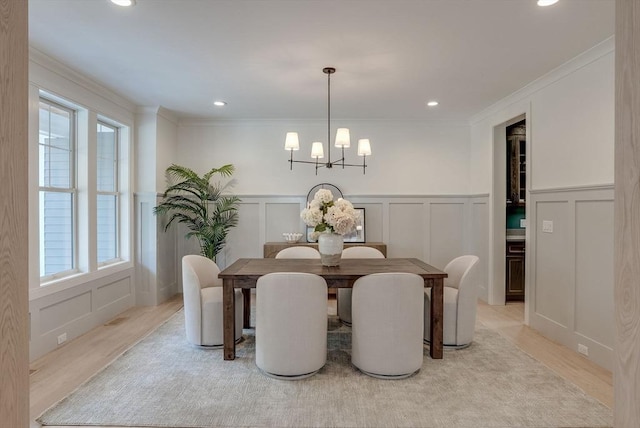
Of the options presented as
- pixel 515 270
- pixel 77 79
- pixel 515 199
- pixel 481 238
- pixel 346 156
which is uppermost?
pixel 77 79

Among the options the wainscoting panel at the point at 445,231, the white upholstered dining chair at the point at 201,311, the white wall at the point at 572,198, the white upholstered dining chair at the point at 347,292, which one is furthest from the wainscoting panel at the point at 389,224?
the white upholstered dining chair at the point at 201,311

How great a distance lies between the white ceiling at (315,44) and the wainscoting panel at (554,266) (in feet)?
4.52

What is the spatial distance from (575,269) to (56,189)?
4817 mm

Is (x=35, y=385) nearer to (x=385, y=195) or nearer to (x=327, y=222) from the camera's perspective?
(x=327, y=222)

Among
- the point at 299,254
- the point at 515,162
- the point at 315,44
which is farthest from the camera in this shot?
the point at 515,162

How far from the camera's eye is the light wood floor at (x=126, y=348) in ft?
8.56

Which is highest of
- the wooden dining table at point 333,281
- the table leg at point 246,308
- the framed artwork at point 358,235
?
the framed artwork at point 358,235

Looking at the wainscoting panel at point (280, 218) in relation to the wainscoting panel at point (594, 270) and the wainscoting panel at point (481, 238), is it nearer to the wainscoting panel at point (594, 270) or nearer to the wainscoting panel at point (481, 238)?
the wainscoting panel at point (481, 238)

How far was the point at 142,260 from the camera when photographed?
16.0 feet

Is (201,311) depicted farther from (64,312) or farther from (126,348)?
(64,312)

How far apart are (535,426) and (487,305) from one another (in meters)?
2.91

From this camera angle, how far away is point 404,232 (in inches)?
221

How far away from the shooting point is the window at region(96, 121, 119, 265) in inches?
170

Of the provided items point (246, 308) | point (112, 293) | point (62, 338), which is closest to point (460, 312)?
point (246, 308)
